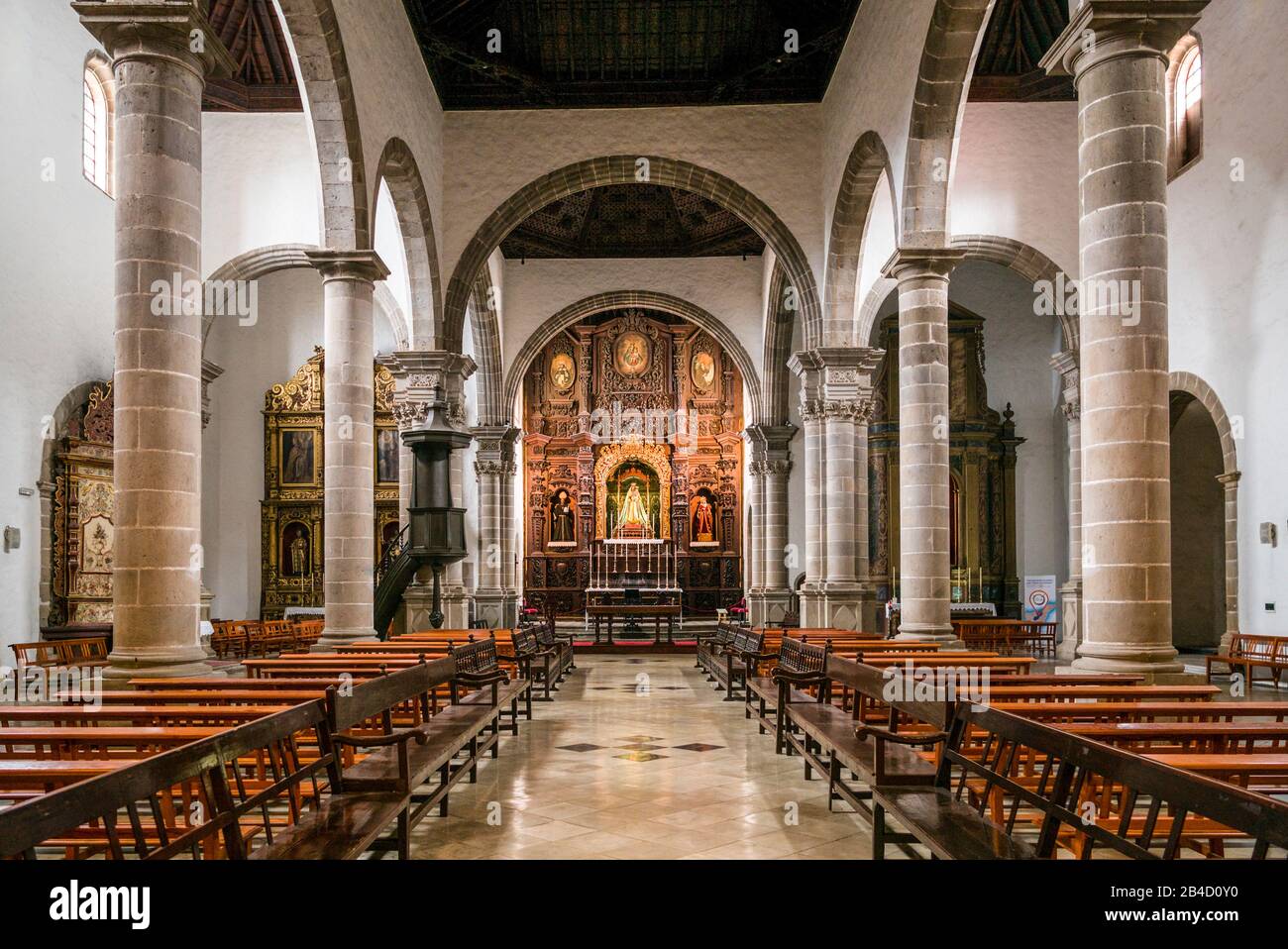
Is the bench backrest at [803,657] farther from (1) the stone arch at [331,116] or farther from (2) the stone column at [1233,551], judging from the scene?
(2) the stone column at [1233,551]

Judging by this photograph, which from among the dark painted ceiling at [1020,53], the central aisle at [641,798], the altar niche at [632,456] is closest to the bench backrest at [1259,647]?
the central aisle at [641,798]

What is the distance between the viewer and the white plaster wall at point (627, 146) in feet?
58.3

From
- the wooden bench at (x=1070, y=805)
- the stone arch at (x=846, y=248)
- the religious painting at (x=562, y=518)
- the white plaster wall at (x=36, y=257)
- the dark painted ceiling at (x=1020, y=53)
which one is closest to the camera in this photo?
the wooden bench at (x=1070, y=805)

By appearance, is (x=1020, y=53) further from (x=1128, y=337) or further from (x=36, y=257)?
(x=36, y=257)

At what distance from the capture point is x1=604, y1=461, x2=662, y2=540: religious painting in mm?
30016

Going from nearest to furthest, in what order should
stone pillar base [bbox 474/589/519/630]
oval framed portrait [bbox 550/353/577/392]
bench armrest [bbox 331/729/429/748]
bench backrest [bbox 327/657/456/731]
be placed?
bench armrest [bbox 331/729/429/748], bench backrest [bbox 327/657/456/731], stone pillar base [bbox 474/589/519/630], oval framed portrait [bbox 550/353/577/392]

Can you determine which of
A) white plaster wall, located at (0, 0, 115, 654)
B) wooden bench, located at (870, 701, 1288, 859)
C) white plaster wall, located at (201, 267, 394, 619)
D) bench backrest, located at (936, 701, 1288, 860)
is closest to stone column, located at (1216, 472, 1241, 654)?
wooden bench, located at (870, 701, 1288, 859)

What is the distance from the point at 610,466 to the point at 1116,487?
23.8 m

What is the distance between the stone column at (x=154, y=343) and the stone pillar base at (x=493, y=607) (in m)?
17.4

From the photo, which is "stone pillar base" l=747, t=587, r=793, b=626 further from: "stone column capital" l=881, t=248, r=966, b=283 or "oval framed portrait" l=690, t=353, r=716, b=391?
"stone column capital" l=881, t=248, r=966, b=283

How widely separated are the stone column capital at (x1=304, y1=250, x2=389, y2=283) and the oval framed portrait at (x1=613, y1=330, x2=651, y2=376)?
18830mm

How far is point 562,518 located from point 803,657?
21562 mm
